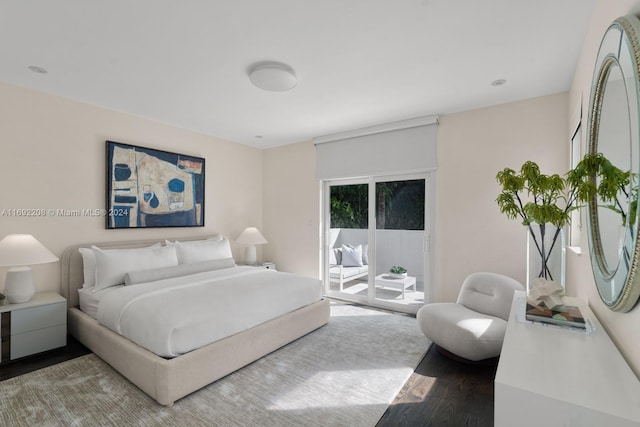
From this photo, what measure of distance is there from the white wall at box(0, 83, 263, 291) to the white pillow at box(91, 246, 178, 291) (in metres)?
0.43

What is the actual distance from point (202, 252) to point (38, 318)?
1649mm

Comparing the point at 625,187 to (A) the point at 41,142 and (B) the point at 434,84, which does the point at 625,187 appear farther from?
(A) the point at 41,142

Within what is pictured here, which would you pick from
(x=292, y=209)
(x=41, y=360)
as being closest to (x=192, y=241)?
(x=292, y=209)

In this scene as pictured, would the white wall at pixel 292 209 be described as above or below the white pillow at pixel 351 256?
above

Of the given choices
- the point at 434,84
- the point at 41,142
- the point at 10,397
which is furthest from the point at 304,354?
the point at 41,142

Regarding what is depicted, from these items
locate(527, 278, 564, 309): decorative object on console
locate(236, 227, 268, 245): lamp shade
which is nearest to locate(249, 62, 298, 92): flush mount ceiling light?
locate(527, 278, 564, 309): decorative object on console

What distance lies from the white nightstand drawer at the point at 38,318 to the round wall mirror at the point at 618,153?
4.05m

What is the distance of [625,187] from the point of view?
1.10 metres

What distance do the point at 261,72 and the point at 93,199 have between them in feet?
8.34

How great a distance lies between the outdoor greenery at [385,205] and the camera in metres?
4.07

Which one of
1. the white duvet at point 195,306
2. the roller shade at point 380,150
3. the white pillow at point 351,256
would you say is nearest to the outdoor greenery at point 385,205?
the roller shade at point 380,150

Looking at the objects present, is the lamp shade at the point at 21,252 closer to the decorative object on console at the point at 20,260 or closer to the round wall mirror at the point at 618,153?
the decorative object on console at the point at 20,260

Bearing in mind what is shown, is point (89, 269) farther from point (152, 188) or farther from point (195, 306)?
point (195, 306)

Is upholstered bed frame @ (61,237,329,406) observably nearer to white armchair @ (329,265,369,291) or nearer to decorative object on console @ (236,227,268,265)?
white armchair @ (329,265,369,291)
